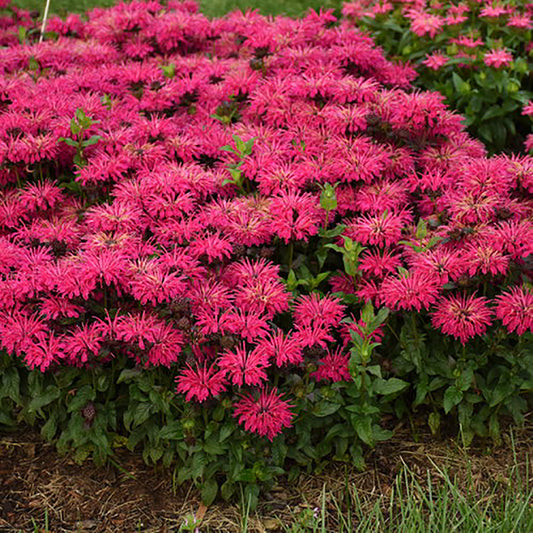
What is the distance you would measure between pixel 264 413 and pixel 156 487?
0.62 m

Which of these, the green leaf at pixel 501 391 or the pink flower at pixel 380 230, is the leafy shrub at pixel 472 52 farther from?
the green leaf at pixel 501 391

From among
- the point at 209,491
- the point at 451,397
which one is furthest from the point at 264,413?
the point at 451,397

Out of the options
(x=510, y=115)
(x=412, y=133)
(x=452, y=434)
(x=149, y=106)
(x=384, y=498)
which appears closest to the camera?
(x=384, y=498)

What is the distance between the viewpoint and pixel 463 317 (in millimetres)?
2406

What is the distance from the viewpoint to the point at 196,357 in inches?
92.3

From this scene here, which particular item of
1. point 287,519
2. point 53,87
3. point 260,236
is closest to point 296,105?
point 260,236

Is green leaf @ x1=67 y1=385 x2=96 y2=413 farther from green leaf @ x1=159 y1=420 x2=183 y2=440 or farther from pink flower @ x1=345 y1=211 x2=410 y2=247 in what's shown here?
pink flower @ x1=345 y1=211 x2=410 y2=247

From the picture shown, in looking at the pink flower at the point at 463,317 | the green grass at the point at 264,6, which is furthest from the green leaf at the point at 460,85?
the green grass at the point at 264,6

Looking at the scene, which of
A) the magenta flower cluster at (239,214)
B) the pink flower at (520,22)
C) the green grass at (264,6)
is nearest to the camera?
the magenta flower cluster at (239,214)

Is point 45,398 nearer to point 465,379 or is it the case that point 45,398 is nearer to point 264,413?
point 264,413

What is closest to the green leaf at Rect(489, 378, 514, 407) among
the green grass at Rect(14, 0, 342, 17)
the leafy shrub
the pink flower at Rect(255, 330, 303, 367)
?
the pink flower at Rect(255, 330, 303, 367)

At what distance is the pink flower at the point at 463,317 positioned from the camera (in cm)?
240

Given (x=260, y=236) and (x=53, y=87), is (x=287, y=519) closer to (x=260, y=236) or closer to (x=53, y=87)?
Answer: (x=260, y=236)

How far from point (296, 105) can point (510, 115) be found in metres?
1.48
